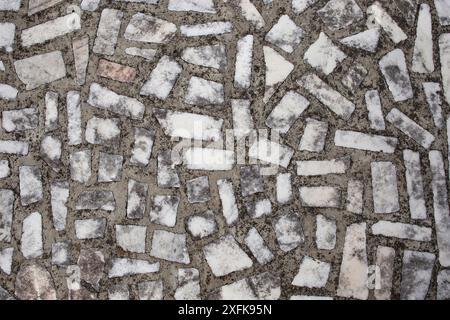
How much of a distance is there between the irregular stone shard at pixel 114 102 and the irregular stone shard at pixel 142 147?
12 cm

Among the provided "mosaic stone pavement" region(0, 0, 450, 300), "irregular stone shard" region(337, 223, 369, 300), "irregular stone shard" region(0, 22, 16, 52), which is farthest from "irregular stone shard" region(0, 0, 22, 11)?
"irregular stone shard" region(337, 223, 369, 300)

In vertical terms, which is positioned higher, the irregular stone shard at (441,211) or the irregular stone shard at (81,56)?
the irregular stone shard at (81,56)

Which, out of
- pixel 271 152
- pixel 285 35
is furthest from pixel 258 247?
pixel 285 35

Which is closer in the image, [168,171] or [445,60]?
[168,171]

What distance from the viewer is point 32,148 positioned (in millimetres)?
3834

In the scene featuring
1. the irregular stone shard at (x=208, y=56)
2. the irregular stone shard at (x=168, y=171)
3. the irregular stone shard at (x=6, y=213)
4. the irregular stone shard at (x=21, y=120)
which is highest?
the irregular stone shard at (x=208, y=56)

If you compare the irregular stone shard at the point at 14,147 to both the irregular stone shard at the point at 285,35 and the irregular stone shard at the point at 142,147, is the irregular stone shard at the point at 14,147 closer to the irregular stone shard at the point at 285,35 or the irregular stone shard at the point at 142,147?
the irregular stone shard at the point at 142,147

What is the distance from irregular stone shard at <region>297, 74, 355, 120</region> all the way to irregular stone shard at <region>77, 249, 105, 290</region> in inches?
72.2

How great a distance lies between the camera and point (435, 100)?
3.83m

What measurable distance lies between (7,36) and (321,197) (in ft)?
8.26

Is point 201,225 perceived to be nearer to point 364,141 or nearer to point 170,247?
point 170,247

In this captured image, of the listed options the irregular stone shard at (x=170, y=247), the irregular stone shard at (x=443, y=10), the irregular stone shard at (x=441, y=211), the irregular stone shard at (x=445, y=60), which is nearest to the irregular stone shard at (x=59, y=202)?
the irregular stone shard at (x=170, y=247)

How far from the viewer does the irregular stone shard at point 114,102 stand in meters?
3.80

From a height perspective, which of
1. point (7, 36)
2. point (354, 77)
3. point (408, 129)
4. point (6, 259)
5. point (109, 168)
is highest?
point (7, 36)
